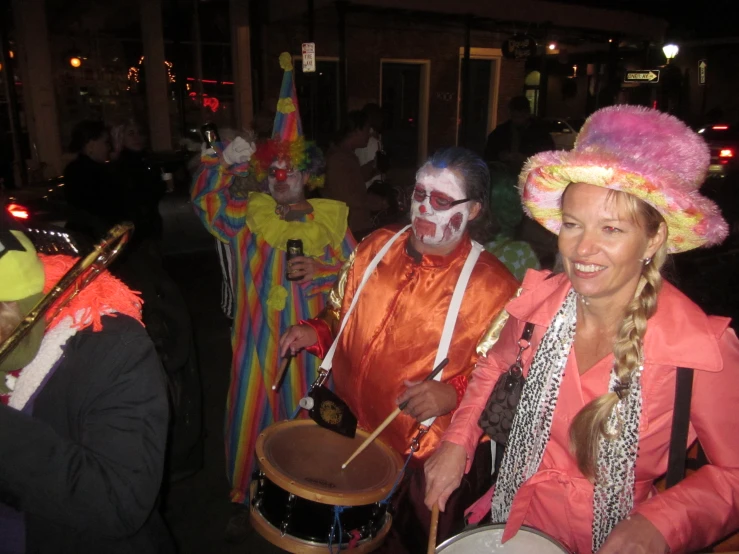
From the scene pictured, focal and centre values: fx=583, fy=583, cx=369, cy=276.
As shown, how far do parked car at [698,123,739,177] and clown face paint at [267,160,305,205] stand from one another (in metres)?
11.2

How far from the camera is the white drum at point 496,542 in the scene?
1.65m

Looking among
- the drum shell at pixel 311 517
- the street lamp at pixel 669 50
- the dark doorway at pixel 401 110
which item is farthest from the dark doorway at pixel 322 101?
the drum shell at pixel 311 517

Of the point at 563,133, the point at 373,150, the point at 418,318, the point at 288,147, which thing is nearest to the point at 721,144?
the point at 563,133

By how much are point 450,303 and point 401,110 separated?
47.7 ft

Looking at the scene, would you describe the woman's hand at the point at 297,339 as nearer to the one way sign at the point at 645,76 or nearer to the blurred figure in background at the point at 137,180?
the blurred figure in background at the point at 137,180

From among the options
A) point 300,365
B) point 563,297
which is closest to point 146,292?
point 300,365

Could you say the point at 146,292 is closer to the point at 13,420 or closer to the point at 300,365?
the point at 300,365

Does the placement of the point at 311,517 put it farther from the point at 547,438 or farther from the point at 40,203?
the point at 40,203

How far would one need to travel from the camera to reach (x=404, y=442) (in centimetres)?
237

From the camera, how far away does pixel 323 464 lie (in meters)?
2.14

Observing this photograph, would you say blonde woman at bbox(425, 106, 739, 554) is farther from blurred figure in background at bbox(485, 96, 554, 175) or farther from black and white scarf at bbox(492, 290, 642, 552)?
blurred figure in background at bbox(485, 96, 554, 175)

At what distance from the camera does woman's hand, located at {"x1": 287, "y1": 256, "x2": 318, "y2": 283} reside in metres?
3.06

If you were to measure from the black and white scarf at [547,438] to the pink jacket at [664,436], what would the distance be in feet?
0.11

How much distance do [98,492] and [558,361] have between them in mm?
1330
